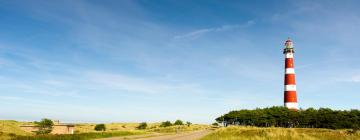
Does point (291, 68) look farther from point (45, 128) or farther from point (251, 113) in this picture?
point (45, 128)

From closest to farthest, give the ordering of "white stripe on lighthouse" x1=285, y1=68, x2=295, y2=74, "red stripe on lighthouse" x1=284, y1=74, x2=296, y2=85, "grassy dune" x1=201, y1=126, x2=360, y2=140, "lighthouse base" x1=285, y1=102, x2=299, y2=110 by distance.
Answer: "grassy dune" x1=201, y1=126, x2=360, y2=140
"red stripe on lighthouse" x1=284, y1=74, x2=296, y2=85
"white stripe on lighthouse" x1=285, y1=68, x2=295, y2=74
"lighthouse base" x1=285, y1=102, x2=299, y2=110

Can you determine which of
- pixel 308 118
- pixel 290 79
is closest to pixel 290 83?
pixel 290 79

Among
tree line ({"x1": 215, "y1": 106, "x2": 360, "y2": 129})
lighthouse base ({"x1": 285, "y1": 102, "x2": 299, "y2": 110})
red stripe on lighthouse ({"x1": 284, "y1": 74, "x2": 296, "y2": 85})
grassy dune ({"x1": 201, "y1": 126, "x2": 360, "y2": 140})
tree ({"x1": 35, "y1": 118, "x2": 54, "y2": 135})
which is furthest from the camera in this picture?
tree line ({"x1": 215, "y1": 106, "x2": 360, "y2": 129})

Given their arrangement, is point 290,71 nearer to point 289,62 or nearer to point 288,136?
point 289,62

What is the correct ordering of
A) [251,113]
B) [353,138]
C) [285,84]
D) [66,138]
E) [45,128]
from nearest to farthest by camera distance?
[353,138] → [66,138] → [45,128] → [285,84] → [251,113]

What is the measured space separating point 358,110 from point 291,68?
31.1 metres

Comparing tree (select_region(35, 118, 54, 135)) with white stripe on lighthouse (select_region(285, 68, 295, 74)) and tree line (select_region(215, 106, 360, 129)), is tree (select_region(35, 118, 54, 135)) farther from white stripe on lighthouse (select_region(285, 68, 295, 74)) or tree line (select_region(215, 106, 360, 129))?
tree line (select_region(215, 106, 360, 129))

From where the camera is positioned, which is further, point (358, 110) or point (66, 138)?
point (358, 110)

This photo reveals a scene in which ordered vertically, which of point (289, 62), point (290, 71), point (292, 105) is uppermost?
point (289, 62)

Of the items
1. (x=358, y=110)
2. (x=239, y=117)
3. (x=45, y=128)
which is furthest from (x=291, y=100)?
(x=45, y=128)

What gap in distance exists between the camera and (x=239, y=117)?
128875mm

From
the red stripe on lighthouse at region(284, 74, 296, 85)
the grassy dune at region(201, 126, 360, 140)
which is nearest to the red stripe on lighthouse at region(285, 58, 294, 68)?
the red stripe on lighthouse at region(284, 74, 296, 85)

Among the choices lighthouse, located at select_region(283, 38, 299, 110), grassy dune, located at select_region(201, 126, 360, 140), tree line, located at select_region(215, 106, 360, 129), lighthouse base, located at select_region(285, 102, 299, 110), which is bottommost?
tree line, located at select_region(215, 106, 360, 129)

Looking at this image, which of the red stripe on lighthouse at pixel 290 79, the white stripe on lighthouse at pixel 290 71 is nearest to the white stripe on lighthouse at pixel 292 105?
the red stripe on lighthouse at pixel 290 79
